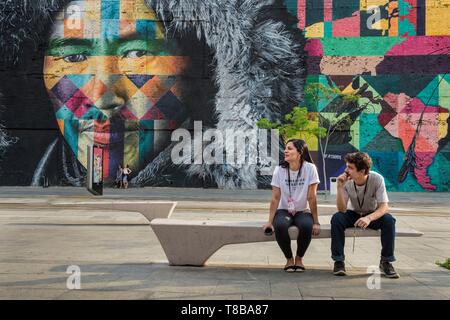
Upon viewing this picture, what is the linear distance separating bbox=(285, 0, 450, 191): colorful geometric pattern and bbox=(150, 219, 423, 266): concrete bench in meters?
22.9

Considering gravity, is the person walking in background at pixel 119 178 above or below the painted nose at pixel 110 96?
below

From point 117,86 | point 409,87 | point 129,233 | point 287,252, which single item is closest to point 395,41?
point 409,87

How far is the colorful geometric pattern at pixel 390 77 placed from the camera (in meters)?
27.1

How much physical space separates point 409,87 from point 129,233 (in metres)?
22.8

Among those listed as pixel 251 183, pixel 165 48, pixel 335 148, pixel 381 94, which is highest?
pixel 165 48

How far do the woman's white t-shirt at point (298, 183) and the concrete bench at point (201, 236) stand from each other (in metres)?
0.38

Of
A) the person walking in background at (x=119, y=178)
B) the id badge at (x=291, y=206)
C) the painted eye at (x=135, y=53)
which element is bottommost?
the person walking in background at (x=119, y=178)

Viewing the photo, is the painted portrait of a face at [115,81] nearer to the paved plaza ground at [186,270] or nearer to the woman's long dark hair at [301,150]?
the paved plaza ground at [186,270]

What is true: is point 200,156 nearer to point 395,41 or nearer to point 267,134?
point 267,134

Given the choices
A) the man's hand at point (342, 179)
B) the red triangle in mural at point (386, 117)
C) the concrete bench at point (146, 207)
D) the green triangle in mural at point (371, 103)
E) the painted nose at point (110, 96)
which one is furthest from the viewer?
the painted nose at point (110, 96)

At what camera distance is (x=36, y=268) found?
5398 mm

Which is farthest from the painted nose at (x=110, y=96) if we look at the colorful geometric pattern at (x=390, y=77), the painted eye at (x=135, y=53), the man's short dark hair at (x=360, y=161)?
the man's short dark hair at (x=360, y=161)

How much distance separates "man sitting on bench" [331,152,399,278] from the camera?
509 centimetres

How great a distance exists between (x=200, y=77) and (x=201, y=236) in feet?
77.8
